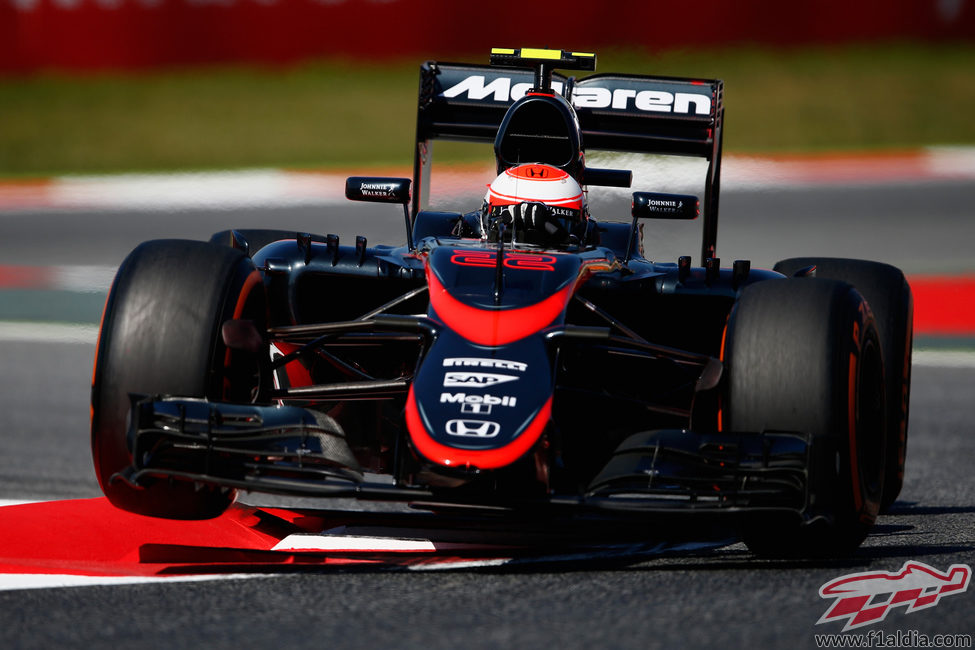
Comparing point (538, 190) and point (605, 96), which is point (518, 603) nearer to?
point (538, 190)

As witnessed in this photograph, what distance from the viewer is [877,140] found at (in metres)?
17.9

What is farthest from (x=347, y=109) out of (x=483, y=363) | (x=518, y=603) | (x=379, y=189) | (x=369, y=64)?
(x=518, y=603)

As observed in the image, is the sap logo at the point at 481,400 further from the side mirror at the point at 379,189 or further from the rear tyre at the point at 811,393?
the side mirror at the point at 379,189

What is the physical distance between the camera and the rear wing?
7586mm

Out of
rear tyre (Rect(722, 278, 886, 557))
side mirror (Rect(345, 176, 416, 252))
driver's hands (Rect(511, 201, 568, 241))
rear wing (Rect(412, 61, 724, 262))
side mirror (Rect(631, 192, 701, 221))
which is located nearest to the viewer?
rear tyre (Rect(722, 278, 886, 557))

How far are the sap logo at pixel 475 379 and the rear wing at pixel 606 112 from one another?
2999 mm

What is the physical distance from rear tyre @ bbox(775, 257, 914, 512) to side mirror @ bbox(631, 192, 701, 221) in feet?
2.22

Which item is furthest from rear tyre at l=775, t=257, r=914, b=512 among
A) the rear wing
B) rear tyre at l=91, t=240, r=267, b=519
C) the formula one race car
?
rear tyre at l=91, t=240, r=267, b=519

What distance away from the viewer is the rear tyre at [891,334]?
6.11m

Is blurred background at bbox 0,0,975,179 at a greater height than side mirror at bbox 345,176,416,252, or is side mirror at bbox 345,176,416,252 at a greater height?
blurred background at bbox 0,0,975,179

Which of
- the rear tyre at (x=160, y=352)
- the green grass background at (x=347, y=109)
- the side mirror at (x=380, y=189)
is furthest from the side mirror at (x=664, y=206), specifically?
the green grass background at (x=347, y=109)

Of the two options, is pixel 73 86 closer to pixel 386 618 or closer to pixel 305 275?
pixel 305 275

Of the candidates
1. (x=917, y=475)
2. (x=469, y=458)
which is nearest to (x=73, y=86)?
(x=917, y=475)

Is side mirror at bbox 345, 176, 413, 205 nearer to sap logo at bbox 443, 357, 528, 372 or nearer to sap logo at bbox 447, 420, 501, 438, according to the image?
sap logo at bbox 443, 357, 528, 372
